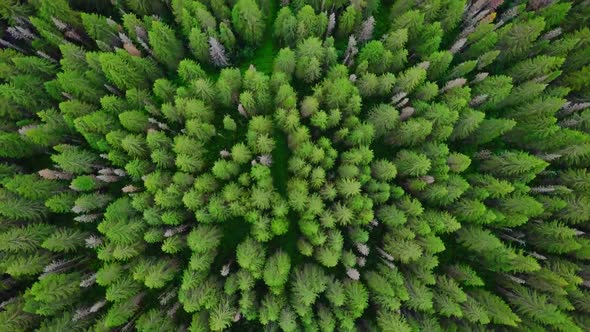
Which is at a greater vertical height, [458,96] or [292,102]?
[292,102]

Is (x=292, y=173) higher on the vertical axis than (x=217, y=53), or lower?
lower

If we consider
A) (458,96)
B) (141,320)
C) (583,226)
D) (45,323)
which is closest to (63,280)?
(45,323)

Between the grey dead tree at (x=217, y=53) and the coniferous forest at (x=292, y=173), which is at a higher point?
the grey dead tree at (x=217, y=53)

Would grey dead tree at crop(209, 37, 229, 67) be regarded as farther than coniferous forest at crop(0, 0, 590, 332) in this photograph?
Yes

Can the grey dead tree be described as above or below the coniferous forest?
above

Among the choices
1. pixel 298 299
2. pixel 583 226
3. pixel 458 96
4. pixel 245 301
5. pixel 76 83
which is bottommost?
pixel 583 226

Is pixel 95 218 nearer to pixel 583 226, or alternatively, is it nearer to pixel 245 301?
pixel 245 301

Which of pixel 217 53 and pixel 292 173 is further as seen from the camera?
pixel 217 53

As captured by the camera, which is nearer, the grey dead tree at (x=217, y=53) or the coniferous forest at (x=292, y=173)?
the coniferous forest at (x=292, y=173)
